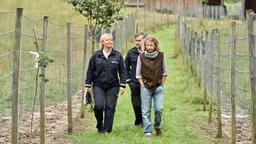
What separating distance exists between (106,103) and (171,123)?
6.86ft

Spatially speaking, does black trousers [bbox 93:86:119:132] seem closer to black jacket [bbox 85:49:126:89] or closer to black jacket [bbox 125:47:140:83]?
black jacket [bbox 85:49:126:89]

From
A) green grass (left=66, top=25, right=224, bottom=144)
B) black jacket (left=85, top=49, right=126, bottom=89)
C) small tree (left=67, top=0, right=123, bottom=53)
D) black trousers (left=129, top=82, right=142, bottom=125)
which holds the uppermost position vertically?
small tree (left=67, top=0, right=123, bottom=53)

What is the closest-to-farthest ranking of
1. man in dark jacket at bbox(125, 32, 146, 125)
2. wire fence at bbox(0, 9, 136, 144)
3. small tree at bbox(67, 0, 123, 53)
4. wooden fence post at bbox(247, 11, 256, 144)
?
1. wire fence at bbox(0, 9, 136, 144)
2. wooden fence post at bbox(247, 11, 256, 144)
3. man in dark jacket at bbox(125, 32, 146, 125)
4. small tree at bbox(67, 0, 123, 53)

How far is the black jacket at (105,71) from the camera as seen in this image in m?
10.5

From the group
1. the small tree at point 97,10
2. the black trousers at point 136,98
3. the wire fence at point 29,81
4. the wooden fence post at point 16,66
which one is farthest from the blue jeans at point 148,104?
the wooden fence post at point 16,66

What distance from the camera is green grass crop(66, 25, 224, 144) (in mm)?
10195

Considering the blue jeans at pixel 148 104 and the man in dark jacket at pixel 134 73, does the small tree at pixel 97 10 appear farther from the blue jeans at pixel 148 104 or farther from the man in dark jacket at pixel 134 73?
the blue jeans at pixel 148 104

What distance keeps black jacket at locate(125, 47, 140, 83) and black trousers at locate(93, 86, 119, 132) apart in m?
0.66

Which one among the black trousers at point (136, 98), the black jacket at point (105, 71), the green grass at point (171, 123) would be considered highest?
the black jacket at point (105, 71)

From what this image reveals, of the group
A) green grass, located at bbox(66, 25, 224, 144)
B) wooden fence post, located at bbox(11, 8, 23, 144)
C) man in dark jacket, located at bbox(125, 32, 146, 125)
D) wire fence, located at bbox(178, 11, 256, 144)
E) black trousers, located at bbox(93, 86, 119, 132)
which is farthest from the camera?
man in dark jacket, located at bbox(125, 32, 146, 125)

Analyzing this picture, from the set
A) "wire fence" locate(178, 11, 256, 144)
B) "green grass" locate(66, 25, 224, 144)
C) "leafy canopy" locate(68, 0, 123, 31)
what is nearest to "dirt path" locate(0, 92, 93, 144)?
"green grass" locate(66, 25, 224, 144)

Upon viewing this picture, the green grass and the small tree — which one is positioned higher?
the small tree

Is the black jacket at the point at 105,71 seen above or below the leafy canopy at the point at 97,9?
below

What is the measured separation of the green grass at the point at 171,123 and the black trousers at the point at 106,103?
0.23 m
